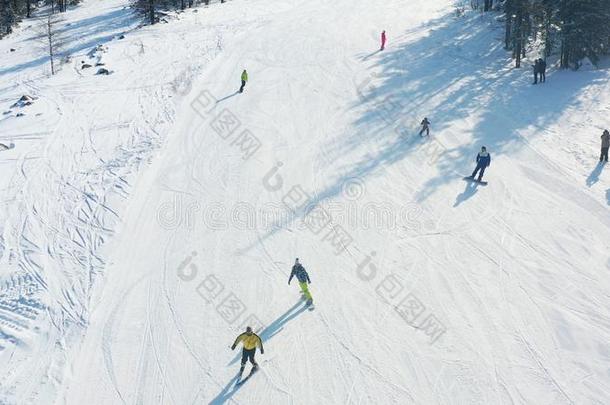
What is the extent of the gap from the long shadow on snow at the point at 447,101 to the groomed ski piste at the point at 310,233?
0.47ft

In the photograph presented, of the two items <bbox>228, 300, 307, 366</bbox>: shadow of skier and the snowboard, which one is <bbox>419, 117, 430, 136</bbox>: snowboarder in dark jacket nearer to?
the snowboard

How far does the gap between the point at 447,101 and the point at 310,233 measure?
12602 mm

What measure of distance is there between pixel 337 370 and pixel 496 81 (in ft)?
68.6

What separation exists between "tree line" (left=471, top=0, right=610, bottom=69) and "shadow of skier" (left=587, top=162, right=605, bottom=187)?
9.90m

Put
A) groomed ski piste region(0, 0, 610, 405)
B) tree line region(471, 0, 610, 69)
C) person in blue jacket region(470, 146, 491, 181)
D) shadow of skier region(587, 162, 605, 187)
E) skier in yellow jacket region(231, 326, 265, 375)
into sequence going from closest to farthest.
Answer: skier in yellow jacket region(231, 326, 265, 375), groomed ski piste region(0, 0, 610, 405), person in blue jacket region(470, 146, 491, 181), shadow of skier region(587, 162, 605, 187), tree line region(471, 0, 610, 69)

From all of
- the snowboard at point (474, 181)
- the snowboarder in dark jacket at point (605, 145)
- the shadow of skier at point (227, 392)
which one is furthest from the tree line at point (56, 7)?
the shadow of skier at point (227, 392)

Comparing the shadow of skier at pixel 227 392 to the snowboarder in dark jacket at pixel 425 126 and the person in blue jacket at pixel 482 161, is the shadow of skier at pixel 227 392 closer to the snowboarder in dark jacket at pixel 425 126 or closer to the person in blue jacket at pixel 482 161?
the person in blue jacket at pixel 482 161

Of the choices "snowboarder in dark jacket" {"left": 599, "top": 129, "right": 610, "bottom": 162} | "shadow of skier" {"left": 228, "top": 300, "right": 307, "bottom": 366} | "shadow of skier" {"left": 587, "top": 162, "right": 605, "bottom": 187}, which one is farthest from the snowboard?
"shadow of skier" {"left": 228, "top": 300, "right": 307, "bottom": 366}

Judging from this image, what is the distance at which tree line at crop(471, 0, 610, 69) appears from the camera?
26.1 meters

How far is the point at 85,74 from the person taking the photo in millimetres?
32125

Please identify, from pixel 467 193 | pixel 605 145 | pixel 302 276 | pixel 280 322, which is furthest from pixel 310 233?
pixel 605 145

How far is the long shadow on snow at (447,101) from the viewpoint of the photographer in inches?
834

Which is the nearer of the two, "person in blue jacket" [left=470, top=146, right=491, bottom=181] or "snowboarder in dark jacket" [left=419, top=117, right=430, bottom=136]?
"person in blue jacket" [left=470, top=146, right=491, bottom=181]

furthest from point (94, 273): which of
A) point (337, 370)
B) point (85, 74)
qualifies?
point (85, 74)
